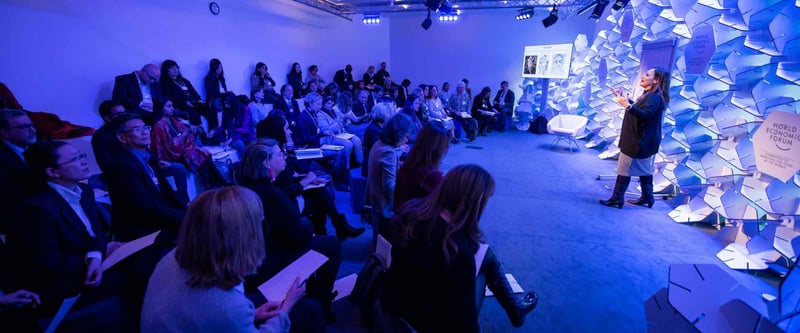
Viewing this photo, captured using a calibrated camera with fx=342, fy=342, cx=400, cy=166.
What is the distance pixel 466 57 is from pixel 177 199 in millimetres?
8853

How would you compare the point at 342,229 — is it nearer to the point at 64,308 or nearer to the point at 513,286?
the point at 513,286

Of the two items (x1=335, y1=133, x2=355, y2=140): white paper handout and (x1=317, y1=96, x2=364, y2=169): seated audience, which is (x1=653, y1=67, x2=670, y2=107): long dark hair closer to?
(x1=317, y1=96, x2=364, y2=169): seated audience

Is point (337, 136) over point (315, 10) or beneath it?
beneath

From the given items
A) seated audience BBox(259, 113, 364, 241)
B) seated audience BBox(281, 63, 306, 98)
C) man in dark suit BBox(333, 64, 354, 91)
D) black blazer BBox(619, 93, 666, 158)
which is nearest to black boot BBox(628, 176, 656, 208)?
black blazer BBox(619, 93, 666, 158)

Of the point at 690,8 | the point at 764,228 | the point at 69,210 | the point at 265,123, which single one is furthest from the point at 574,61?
the point at 69,210

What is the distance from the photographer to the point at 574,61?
777cm

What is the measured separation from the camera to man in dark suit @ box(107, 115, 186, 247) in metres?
2.06

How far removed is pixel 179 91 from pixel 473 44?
750cm

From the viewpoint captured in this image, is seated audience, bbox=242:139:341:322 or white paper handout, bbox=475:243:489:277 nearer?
white paper handout, bbox=475:243:489:277

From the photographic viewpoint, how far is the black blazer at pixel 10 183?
2.02m

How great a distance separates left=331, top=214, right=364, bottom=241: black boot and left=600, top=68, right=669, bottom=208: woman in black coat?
2.91 meters

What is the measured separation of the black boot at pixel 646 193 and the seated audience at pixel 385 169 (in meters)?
2.99

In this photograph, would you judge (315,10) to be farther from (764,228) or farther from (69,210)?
(764,228)

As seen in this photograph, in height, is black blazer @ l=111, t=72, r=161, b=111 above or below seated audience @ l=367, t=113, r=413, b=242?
above
